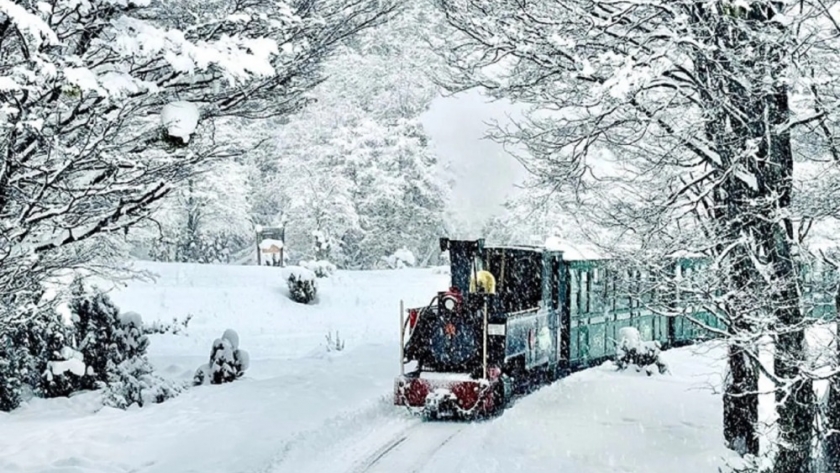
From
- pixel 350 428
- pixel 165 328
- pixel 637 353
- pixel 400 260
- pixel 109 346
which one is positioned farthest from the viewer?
pixel 400 260

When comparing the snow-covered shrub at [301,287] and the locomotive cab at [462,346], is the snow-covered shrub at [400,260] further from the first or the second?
the locomotive cab at [462,346]

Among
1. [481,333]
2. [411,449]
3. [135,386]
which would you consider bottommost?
[411,449]

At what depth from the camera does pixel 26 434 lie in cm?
934

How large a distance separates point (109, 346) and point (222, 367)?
1.78 metres

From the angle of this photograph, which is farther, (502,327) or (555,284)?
(555,284)

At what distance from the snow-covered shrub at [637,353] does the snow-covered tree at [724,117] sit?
16.8 ft

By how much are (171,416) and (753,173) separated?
7636mm

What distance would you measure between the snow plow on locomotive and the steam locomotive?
0.01 m

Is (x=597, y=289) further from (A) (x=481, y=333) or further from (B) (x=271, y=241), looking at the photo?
(B) (x=271, y=241)

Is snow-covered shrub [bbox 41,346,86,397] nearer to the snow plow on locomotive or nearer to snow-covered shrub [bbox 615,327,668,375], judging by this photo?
the snow plow on locomotive

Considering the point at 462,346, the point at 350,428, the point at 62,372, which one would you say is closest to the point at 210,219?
the point at 62,372

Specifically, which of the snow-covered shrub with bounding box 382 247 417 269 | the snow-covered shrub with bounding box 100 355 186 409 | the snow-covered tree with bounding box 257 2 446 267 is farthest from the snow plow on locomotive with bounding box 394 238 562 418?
the snow-covered tree with bounding box 257 2 446 267

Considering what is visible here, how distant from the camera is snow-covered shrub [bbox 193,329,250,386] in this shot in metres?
12.4

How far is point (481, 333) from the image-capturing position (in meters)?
11.1
